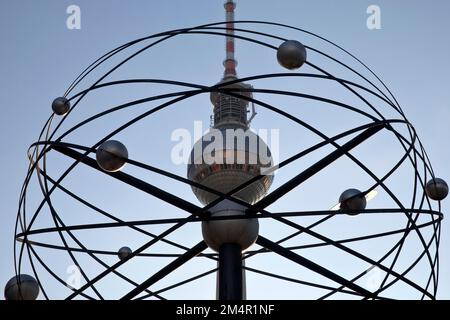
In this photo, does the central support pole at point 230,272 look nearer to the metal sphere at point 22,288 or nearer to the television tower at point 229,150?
the metal sphere at point 22,288

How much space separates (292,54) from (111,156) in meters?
2.70

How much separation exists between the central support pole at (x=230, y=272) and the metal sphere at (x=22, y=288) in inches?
98.0

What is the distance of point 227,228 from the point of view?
10.4 m

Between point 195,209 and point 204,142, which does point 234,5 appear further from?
point 195,209

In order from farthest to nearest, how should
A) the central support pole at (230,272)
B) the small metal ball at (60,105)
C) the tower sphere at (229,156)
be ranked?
→ the tower sphere at (229,156) → the small metal ball at (60,105) → the central support pole at (230,272)

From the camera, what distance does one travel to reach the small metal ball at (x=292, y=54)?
10.0 metres

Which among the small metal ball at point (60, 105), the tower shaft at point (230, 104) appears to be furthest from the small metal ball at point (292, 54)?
the tower shaft at point (230, 104)

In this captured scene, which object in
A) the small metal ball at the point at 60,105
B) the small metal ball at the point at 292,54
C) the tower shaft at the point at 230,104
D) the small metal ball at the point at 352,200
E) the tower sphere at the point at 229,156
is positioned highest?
the tower shaft at the point at 230,104

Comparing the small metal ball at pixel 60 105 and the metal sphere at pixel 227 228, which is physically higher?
the small metal ball at pixel 60 105
